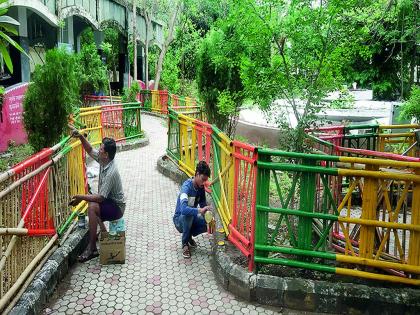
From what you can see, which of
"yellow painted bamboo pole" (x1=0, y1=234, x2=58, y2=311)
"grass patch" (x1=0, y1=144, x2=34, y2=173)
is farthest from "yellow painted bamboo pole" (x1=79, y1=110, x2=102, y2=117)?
"yellow painted bamboo pole" (x1=0, y1=234, x2=58, y2=311)

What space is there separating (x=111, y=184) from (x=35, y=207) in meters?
1.00

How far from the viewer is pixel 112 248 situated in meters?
5.10

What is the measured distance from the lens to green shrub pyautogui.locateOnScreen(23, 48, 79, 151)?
6727 mm

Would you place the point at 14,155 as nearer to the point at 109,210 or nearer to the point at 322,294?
the point at 109,210

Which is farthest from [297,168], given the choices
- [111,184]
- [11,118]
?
[11,118]

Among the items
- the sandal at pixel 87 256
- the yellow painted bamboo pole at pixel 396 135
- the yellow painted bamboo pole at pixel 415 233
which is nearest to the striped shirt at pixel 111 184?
the sandal at pixel 87 256

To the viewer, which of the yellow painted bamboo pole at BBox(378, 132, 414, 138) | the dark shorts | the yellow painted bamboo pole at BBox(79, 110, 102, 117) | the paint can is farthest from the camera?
the yellow painted bamboo pole at BBox(79, 110, 102, 117)

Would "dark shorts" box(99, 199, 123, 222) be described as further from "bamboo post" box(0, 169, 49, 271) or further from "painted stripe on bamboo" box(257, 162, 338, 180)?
"painted stripe on bamboo" box(257, 162, 338, 180)

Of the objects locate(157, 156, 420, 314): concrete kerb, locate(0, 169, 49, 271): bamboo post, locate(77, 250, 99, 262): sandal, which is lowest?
locate(77, 250, 99, 262): sandal

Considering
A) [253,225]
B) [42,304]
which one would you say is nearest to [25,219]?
[42,304]

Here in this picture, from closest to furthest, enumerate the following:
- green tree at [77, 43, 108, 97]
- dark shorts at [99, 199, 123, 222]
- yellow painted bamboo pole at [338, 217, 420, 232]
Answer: yellow painted bamboo pole at [338, 217, 420, 232]
dark shorts at [99, 199, 123, 222]
green tree at [77, 43, 108, 97]

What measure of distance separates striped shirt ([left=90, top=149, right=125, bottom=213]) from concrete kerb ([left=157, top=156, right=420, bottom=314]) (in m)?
1.66

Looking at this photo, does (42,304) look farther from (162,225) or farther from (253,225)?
(162,225)

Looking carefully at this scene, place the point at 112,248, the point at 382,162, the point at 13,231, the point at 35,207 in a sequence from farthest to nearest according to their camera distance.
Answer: the point at 112,248 < the point at 35,207 < the point at 382,162 < the point at 13,231
